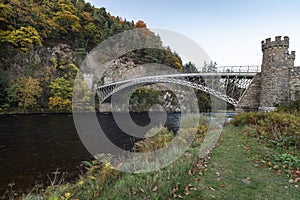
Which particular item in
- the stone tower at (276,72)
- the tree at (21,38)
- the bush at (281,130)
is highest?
the tree at (21,38)

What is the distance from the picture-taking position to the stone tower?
39.1ft

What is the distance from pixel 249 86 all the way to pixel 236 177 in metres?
13.6

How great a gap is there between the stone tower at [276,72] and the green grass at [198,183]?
9.67m

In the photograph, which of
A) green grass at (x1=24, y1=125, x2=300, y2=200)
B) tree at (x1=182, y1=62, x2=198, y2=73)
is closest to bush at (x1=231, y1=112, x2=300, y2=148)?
green grass at (x1=24, y1=125, x2=300, y2=200)

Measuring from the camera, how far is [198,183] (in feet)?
10.8

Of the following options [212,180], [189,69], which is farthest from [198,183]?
[189,69]

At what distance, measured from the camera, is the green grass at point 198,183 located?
2873mm

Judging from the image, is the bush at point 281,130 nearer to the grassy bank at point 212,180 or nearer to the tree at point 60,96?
the grassy bank at point 212,180

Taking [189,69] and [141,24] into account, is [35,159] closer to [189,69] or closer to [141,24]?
[189,69]

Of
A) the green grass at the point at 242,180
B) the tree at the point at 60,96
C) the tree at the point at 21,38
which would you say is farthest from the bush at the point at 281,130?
the tree at the point at 21,38

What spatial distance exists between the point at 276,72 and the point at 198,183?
12.7 metres

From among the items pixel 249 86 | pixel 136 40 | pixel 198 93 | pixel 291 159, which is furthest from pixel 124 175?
pixel 136 40

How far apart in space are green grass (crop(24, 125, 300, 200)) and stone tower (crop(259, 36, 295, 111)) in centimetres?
967

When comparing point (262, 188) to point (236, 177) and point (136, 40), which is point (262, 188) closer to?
point (236, 177)
